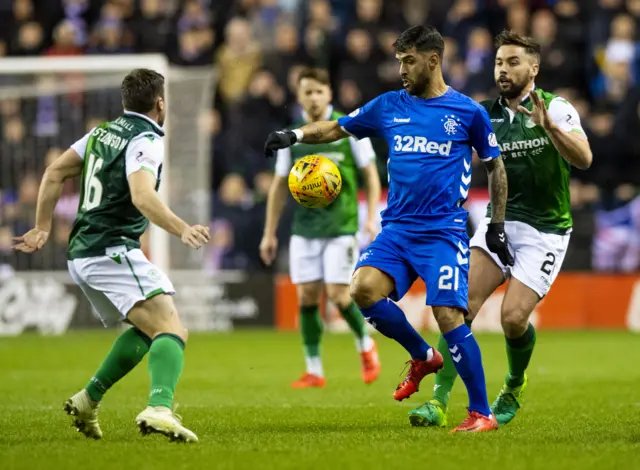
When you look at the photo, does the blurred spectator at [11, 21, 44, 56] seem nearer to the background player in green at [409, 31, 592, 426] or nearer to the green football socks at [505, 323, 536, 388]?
the background player in green at [409, 31, 592, 426]

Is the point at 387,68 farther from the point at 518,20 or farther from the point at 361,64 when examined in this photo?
the point at 518,20

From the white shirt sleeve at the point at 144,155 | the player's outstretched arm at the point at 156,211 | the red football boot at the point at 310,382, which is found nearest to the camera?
the player's outstretched arm at the point at 156,211

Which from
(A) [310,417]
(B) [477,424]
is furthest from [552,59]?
(B) [477,424]

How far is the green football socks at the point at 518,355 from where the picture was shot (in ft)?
27.2

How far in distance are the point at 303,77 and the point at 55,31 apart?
11220 mm

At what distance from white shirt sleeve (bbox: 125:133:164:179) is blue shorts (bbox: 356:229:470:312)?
1.49 metres

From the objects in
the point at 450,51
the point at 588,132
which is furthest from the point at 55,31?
the point at 588,132

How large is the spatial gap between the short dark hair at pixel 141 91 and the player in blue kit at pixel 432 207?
779 mm

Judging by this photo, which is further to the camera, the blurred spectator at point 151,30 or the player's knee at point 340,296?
the blurred spectator at point 151,30

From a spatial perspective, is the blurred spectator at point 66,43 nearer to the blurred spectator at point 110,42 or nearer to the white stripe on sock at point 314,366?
the blurred spectator at point 110,42

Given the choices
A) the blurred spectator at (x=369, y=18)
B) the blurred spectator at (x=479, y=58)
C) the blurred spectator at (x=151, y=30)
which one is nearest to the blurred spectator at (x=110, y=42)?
the blurred spectator at (x=151, y=30)

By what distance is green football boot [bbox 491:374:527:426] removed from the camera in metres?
8.13

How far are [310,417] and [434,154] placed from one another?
2.10 m

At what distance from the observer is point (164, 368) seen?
274 inches
